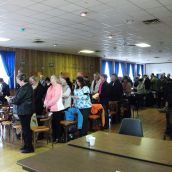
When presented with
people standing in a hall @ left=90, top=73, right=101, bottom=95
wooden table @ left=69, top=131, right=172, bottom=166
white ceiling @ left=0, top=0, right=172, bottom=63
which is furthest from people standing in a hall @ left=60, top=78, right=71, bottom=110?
wooden table @ left=69, top=131, right=172, bottom=166

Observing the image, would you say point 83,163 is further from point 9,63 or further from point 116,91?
point 9,63

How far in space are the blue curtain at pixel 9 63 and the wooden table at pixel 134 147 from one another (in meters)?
8.13

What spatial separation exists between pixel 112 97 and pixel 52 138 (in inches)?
114

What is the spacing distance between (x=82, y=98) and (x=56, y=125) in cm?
84

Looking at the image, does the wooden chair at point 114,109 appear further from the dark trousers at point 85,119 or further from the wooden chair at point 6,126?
the wooden chair at point 6,126

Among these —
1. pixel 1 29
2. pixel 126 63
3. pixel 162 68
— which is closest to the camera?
pixel 1 29

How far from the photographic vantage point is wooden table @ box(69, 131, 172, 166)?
83.6 inches

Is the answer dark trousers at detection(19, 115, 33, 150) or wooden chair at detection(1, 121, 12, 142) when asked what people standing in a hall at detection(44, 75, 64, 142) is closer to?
dark trousers at detection(19, 115, 33, 150)

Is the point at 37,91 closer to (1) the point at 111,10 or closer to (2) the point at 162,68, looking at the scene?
(1) the point at 111,10

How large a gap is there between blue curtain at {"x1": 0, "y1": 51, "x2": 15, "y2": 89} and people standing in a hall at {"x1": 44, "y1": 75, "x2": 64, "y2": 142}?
216 inches

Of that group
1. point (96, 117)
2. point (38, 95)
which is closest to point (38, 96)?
point (38, 95)

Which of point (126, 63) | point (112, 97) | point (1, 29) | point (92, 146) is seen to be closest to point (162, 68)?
point (126, 63)

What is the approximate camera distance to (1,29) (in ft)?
21.1

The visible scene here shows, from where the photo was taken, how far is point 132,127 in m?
3.22
